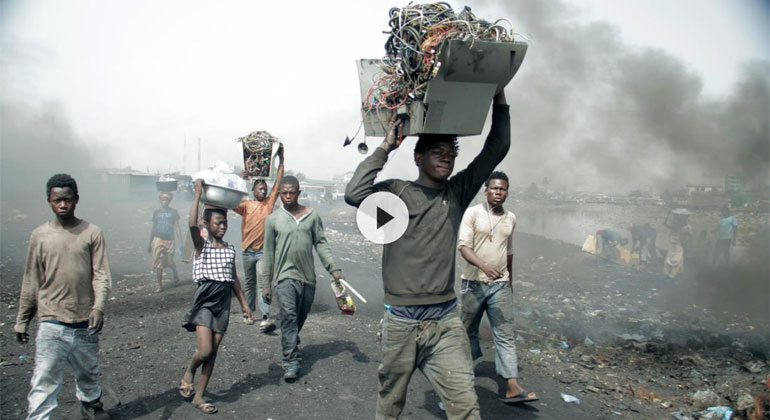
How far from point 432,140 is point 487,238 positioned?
1992mm

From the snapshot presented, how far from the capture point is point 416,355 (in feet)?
7.91

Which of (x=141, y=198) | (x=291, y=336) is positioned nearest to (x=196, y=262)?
(x=291, y=336)

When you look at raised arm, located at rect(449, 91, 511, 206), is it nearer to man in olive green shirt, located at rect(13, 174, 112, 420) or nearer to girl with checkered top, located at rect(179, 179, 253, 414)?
girl with checkered top, located at rect(179, 179, 253, 414)

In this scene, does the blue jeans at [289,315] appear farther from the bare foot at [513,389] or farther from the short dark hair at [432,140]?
the short dark hair at [432,140]

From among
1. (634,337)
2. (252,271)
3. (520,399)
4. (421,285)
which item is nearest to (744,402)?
(520,399)

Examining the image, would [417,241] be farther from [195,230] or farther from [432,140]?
[195,230]

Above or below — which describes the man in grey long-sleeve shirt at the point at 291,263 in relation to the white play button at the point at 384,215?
Answer: below

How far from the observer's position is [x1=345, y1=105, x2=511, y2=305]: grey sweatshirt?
235cm

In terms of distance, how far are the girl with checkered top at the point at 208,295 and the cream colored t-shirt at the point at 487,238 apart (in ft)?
6.88

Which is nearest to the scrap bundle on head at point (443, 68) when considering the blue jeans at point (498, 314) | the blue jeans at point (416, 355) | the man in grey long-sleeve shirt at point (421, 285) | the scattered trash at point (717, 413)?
the man in grey long-sleeve shirt at point (421, 285)

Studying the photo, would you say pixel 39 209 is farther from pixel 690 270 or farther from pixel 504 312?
pixel 690 270

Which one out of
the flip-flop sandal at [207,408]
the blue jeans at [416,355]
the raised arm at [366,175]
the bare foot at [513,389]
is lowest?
the flip-flop sandal at [207,408]

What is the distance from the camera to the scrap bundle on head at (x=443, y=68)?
82.3 inches

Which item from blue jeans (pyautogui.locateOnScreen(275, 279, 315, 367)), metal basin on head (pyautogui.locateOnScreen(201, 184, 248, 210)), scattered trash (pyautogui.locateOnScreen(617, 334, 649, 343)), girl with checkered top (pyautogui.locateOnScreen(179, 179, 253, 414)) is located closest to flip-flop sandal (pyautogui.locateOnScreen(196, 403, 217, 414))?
girl with checkered top (pyautogui.locateOnScreen(179, 179, 253, 414))
